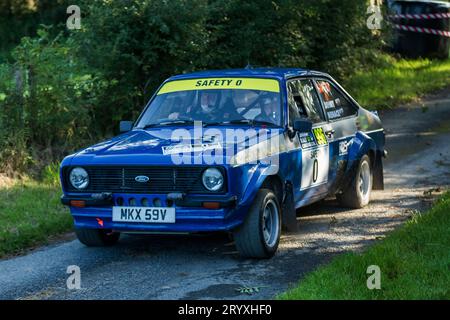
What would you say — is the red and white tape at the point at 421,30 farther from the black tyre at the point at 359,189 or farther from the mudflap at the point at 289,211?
the mudflap at the point at 289,211

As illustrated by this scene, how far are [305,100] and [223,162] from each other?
2.12 m

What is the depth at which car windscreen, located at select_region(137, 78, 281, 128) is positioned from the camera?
8.23m

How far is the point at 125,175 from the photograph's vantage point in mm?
7309

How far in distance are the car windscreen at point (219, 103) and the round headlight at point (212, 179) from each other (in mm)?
1205

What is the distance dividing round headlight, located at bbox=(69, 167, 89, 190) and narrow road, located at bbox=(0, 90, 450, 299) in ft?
2.35

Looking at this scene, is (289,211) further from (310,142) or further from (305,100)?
(305,100)

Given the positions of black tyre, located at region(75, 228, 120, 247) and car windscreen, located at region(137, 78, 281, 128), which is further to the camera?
car windscreen, located at region(137, 78, 281, 128)

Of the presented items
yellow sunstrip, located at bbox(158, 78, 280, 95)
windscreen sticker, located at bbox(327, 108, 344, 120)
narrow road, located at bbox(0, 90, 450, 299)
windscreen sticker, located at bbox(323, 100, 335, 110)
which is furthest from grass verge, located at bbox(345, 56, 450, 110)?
yellow sunstrip, located at bbox(158, 78, 280, 95)

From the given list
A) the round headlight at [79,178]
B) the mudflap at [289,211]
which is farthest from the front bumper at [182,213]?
the mudflap at [289,211]

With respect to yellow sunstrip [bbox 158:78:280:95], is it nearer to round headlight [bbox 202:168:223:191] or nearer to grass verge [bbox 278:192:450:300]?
round headlight [bbox 202:168:223:191]

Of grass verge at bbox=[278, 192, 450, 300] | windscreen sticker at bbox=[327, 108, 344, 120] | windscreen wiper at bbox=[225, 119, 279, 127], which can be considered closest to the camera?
grass verge at bbox=[278, 192, 450, 300]

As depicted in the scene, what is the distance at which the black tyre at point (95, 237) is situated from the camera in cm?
800
